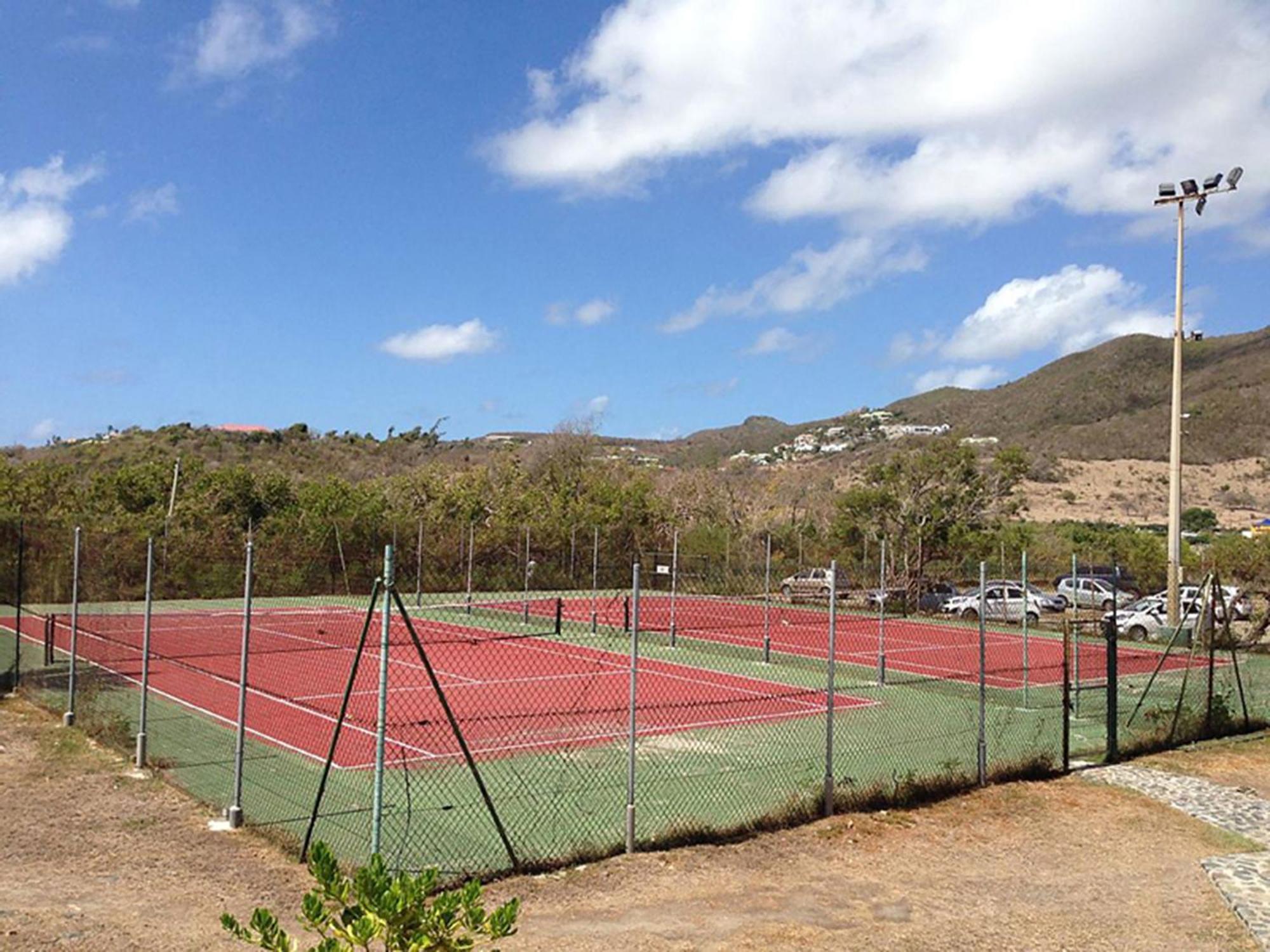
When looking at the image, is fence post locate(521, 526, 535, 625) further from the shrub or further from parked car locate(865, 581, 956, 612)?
the shrub

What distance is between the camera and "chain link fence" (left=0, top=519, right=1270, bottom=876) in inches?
392

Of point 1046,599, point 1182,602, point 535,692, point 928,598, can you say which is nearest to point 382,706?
point 535,692

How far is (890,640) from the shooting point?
2697cm

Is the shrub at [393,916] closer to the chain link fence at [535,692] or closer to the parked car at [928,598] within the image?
the chain link fence at [535,692]

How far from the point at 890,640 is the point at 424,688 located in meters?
12.8

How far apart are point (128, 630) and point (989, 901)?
17.7 meters

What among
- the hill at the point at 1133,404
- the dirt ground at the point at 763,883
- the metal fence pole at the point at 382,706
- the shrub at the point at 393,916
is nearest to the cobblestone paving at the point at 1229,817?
the dirt ground at the point at 763,883

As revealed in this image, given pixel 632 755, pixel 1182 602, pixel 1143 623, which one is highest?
pixel 632 755

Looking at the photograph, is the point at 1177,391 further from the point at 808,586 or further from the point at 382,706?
the point at 382,706

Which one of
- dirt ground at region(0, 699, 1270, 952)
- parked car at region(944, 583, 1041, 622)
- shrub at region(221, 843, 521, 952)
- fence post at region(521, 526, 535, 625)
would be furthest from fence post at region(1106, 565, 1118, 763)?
Result: parked car at region(944, 583, 1041, 622)

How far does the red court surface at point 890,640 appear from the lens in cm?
2242

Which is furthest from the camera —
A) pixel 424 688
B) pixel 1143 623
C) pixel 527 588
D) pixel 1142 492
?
pixel 1142 492

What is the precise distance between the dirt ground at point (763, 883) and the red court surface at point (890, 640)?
34.4 ft

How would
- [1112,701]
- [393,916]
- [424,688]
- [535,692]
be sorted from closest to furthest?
[393,916]
[1112,701]
[535,692]
[424,688]
